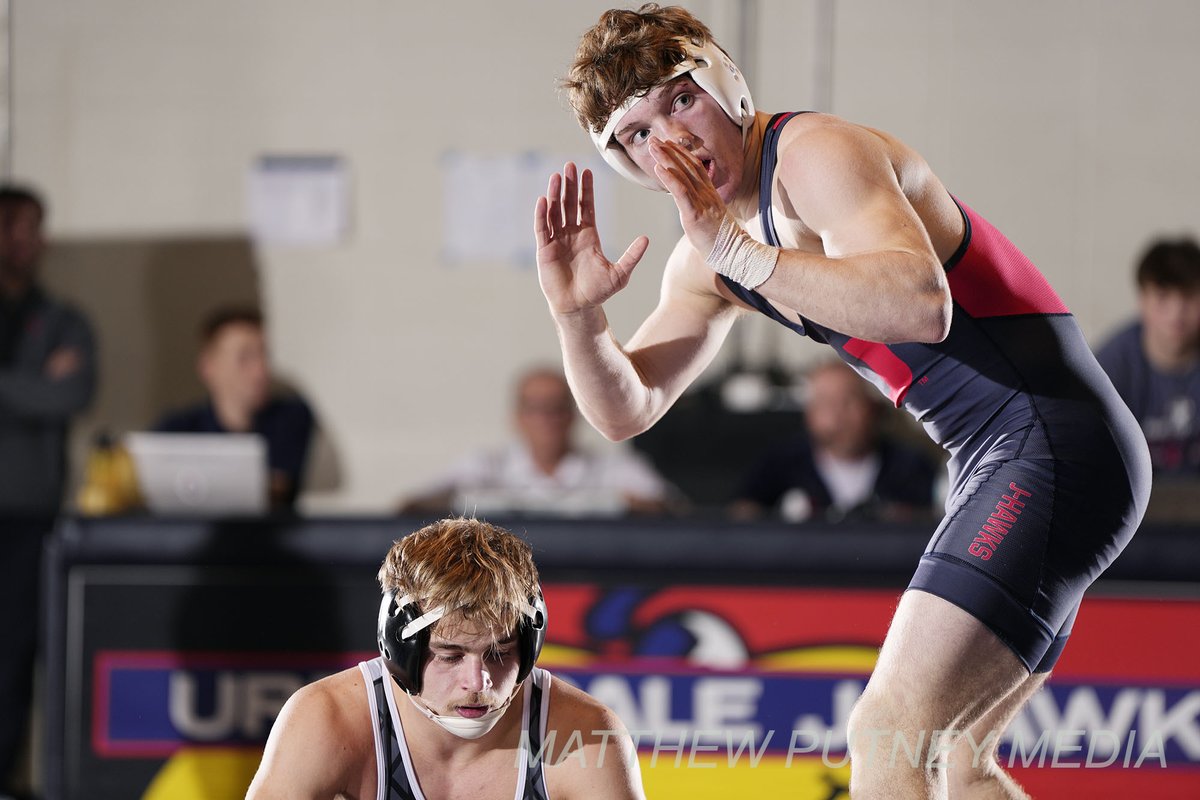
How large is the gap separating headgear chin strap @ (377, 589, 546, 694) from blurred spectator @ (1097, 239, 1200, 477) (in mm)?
3351

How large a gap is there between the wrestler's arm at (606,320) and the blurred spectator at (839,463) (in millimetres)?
2195

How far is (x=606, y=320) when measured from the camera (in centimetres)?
237

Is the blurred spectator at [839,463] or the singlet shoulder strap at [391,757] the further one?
the blurred spectator at [839,463]

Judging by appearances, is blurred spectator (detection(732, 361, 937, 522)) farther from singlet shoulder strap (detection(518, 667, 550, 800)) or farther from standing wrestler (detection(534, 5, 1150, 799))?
singlet shoulder strap (detection(518, 667, 550, 800))

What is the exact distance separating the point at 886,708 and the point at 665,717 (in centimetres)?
168

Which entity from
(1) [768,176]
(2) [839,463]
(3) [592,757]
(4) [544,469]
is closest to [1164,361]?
(2) [839,463]

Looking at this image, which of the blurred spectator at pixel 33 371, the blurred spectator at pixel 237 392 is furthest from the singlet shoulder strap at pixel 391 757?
the blurred spectator at pixel 33 371

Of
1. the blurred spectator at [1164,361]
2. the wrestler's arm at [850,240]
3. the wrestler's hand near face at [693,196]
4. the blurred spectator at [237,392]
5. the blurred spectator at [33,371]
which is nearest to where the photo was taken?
the wrestler's arm at [850,240]

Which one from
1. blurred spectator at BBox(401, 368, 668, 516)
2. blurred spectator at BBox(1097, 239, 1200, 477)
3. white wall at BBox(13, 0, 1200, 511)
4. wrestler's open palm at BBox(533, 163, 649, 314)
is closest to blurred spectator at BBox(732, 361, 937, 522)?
blurred spectator at BBox(401, 368, 668, 516)

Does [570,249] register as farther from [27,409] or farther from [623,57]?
[27,409]

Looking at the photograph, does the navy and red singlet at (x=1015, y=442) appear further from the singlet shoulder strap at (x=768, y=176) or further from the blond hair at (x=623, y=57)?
the blond hair at (x=623, y=57)

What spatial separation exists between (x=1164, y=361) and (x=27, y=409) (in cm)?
426

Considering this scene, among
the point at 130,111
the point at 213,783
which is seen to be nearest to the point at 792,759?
the point at 213,783

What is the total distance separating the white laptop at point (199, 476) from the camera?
411 cm
